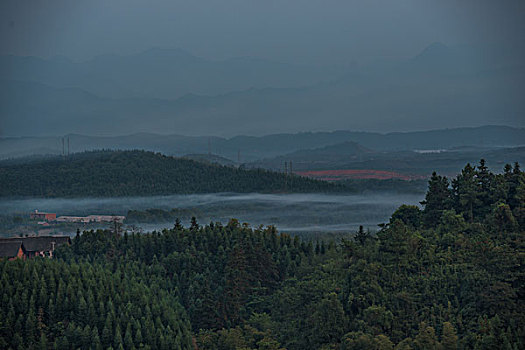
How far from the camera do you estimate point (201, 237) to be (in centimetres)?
7725

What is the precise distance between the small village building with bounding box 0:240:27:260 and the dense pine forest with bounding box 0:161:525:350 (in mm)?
16654

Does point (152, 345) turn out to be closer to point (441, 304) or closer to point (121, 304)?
point (121, 304)

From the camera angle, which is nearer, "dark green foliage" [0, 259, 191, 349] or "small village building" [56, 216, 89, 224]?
"dark green foliage" [0, 259, 191, 349]

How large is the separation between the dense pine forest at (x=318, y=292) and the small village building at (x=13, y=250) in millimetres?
16654

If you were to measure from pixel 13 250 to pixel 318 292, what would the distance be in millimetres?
45943

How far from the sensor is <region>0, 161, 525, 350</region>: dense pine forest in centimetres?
4719

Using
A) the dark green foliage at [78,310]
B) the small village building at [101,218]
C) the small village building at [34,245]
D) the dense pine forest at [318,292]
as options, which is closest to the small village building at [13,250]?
the small village building at [34,245]

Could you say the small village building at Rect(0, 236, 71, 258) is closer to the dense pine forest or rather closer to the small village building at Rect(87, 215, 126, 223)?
the dense pine forest

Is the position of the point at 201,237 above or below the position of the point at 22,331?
above

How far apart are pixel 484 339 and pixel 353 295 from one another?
1243cm

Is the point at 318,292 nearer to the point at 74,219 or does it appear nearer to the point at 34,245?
the point at 34,245

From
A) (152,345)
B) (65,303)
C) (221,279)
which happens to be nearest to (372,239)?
(221,279)

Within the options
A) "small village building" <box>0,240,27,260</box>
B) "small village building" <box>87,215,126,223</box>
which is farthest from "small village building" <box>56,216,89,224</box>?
"small village building" <box>0,240,27,260</box>

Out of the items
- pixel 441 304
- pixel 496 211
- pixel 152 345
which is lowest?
pixel 152 345
